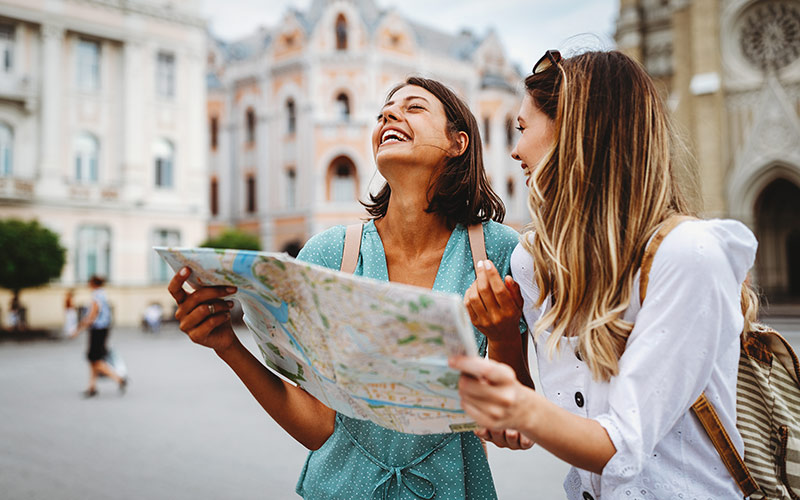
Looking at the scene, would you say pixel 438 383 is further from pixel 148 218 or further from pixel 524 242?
pixel 148 218

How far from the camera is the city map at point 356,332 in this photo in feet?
3.85

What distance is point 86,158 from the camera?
26.4 m

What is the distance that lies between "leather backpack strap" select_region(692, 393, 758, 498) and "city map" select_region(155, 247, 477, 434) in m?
0.55

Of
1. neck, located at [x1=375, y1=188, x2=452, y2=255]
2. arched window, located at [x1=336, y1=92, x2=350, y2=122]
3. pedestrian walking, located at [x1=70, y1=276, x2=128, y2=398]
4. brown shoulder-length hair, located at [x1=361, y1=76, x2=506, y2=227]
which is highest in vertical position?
arched window, located at [x1=336, y1=92, x2=350, y2=122]

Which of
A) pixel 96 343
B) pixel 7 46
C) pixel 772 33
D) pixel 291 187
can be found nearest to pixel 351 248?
pixel 96 343

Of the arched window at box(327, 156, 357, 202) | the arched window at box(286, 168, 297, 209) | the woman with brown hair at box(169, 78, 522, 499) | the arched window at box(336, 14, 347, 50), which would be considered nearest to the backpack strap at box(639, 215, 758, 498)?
the woman with brown hair at box(169, 78, 522, 499)

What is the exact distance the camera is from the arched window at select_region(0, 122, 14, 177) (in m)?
24.7

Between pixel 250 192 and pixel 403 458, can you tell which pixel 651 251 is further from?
pixel 250 192

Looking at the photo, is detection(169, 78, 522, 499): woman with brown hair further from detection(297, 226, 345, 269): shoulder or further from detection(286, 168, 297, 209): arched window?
detection(286, 168, 297, 209): arched window

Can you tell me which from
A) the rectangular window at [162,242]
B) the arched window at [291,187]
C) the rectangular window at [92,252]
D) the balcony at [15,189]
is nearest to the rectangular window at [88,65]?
the balcony at [15,189]

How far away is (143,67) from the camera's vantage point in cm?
2741

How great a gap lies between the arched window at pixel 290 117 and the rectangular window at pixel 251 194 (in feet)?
12.9

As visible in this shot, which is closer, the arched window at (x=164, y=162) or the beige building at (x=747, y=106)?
the beige building at (x=747, y=106)

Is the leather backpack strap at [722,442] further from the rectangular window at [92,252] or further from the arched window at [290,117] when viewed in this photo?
the arched window at [290,117]
